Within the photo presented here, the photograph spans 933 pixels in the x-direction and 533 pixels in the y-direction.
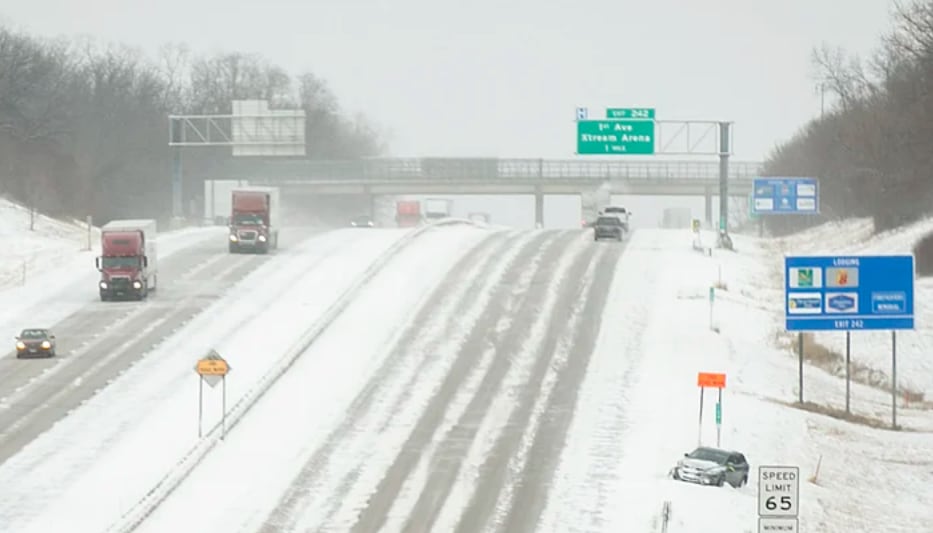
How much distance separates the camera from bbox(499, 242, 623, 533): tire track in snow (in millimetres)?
45469

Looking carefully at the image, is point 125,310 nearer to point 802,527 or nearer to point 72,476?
point 72,476

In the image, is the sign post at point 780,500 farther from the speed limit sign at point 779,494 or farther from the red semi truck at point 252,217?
the red semi truck at point 252,217

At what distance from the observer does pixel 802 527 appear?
148 ft

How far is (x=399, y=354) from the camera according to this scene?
6656 cm

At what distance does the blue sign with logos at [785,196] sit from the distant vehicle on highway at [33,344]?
5574cm

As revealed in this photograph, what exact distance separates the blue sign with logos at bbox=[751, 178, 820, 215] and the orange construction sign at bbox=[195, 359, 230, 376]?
64990 mm

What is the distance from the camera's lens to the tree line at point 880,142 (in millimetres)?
104625

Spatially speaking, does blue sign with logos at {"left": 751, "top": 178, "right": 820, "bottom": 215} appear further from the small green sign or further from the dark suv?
the small green sign

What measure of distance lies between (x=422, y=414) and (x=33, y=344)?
55.6 ft

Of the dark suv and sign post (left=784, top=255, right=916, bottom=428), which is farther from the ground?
the dark suv

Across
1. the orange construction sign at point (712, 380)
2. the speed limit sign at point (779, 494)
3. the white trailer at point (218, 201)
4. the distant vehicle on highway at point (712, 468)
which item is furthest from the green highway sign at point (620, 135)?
the speed limit sign at point (779, 494)

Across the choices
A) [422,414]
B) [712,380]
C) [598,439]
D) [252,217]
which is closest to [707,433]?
[598,439]

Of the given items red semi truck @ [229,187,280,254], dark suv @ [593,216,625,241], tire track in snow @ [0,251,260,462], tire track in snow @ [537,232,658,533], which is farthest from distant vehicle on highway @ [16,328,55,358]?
dark suv @ [593,216,625,241]

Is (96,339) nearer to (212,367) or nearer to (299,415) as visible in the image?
(299,415)
